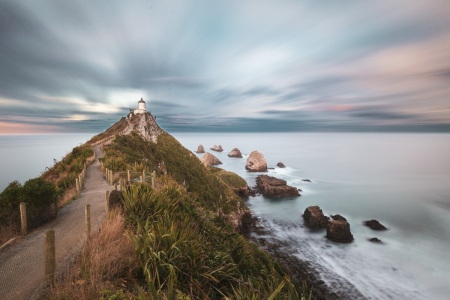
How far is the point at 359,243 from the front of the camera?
33.6m

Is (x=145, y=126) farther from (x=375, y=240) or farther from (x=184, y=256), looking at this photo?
(x=184, y=256)

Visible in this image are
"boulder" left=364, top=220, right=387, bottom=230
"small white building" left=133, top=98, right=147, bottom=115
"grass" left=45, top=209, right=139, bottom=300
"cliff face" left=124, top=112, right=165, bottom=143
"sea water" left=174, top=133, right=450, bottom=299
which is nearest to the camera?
"grass" left=45, top=209, right=139, bottom=300

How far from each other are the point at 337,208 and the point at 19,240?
54860mm

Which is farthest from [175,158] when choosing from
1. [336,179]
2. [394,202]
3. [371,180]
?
[371,180]

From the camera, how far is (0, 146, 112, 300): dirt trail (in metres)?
4.43

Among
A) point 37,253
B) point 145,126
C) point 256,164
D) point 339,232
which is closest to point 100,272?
point 37,253

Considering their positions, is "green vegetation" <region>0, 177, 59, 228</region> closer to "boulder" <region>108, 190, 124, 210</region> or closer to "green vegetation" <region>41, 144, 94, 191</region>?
"boulder" <region>108, 190, 124, 210</region>

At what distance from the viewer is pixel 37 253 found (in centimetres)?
604

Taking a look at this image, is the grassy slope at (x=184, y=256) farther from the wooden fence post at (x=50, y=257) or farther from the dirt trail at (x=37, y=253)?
the dirt trail at (x=37, y=253)

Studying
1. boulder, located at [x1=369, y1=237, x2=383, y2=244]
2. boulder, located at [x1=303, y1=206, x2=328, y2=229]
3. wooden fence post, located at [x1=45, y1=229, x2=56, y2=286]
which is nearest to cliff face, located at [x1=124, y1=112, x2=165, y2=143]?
boulder, located at [x1=303, y1=206, x2=328, y2=229]

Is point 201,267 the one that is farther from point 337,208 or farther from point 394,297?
point 337,208

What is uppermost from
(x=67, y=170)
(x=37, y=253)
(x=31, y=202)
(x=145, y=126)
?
(x=145, y=126)

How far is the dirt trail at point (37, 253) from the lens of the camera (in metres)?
4.43

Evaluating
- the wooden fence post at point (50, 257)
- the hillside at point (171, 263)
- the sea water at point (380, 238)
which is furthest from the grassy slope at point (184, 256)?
the sea water at point (380, 238)
